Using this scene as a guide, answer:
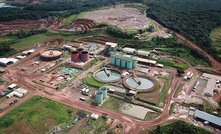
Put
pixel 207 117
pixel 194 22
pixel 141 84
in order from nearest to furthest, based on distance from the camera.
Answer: pixel 207 117 < pixel 141 84 < pixel 194 22

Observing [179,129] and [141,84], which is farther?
[141,84]

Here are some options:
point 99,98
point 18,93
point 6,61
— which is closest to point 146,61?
point 99,98

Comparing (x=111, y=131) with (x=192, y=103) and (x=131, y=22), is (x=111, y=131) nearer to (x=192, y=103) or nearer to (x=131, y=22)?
(x=192, y=103)

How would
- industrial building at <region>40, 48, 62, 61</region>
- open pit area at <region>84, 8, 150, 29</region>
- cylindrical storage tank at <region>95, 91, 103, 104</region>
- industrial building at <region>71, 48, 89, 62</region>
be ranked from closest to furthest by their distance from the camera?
cylindrical storage tank at <region>95, 91, 103, 104</region>, industrial building at <region>71, 48, 89, 62</region>, industrial building at <region>40, 48, 62, 61</region>, open pit area at <region>84, 8, 150, 29</region>

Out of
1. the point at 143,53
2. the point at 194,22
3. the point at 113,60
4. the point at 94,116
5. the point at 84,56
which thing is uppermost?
the point at 194,22

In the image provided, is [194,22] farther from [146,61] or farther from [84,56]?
[84,56]

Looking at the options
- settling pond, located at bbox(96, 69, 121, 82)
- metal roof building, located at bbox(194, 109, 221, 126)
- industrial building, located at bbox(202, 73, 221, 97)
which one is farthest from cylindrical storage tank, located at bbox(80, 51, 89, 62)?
industrial building, located at bbox(202, 73, 221, 97)

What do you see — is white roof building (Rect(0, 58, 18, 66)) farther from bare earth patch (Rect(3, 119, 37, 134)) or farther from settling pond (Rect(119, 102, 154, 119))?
settling pond (Rect(119, 102, 154, 119))

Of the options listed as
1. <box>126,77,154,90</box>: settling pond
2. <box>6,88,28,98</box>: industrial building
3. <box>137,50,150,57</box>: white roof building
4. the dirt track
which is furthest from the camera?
<box>137,50,150,57</box>: white roof building
